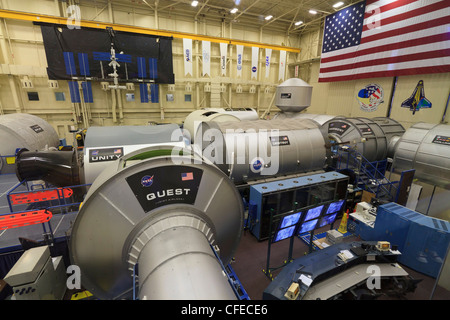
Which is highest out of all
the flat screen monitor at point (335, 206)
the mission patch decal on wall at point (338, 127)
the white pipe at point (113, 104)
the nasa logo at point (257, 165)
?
the white pipe at point (113, 104)

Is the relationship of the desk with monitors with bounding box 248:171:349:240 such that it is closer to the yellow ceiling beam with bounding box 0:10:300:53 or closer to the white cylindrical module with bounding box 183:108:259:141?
the white cylindrical module with bounding box 183:108:259:141

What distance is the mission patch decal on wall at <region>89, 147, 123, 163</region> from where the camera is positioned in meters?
5.76

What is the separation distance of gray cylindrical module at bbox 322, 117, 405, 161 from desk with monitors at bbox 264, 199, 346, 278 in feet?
13.9

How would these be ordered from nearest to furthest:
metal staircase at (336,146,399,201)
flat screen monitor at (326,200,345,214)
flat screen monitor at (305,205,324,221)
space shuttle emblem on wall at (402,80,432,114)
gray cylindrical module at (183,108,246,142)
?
flat screen monitor at (305,205,324,221) → flat screen monitor at (326,200,345,214) → metal staircase at (336,146,399,201) → gray cylindrical module at (183,108,246,142) → space shuttle emblem on wall at (402,80,432,114)

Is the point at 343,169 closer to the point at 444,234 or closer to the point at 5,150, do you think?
the point at 444,234

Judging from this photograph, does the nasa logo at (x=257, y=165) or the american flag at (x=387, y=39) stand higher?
the american flag at (x=387, y=39)

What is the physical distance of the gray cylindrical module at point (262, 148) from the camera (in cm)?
724

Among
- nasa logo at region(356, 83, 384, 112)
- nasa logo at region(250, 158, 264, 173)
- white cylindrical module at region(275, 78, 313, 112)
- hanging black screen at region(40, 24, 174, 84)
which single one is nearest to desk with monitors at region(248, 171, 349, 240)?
nasa logo at region(250, 158, 264, 173)

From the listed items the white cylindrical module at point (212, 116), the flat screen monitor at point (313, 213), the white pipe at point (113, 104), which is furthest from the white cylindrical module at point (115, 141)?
the white pipe at point (113, 104)

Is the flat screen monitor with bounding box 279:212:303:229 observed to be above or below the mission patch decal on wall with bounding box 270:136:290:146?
below

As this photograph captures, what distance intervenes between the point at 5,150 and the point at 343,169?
12762 mm

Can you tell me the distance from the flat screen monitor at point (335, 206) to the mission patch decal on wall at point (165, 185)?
4.26 meters

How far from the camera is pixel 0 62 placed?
12.2 meters

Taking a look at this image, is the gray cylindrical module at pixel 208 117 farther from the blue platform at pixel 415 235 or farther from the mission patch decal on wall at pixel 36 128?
the blue platform at pixel 415 235
